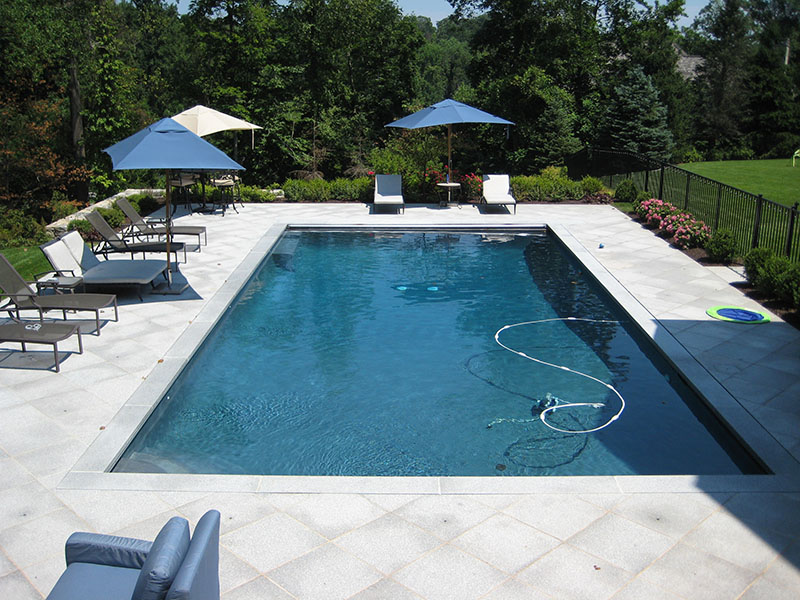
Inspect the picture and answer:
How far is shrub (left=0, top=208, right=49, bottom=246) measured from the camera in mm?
15305

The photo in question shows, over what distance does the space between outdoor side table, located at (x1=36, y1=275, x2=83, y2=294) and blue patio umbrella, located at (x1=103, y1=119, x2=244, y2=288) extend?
5.81 ft

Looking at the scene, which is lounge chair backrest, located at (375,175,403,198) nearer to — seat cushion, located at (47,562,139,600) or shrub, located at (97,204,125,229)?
shrub, located at (97,204,125,229)

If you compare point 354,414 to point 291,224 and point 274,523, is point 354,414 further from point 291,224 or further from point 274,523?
point 291,224

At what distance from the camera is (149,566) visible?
10.0 ft

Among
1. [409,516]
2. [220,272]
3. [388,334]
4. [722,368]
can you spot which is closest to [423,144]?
[220,272]

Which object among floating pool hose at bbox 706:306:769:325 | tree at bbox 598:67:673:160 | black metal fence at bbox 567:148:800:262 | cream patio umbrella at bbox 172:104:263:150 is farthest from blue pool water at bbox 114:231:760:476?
tree at bbox 598:67:673:160

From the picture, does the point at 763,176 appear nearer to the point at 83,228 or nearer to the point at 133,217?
the point at 133,217

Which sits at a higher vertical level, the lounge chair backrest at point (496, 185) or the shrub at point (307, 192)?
the lounge chair backrest at point (496, 185)

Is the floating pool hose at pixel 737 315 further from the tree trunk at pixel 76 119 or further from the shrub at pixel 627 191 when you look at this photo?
the tree trunk at pixel 76 119

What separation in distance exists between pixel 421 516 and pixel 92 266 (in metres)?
7.87

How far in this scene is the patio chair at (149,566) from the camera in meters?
3.00

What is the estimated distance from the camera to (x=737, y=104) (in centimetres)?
3638

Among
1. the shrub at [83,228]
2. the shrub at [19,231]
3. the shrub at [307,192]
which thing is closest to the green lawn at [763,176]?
the shrub at [307,192]

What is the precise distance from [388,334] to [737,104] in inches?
1340
